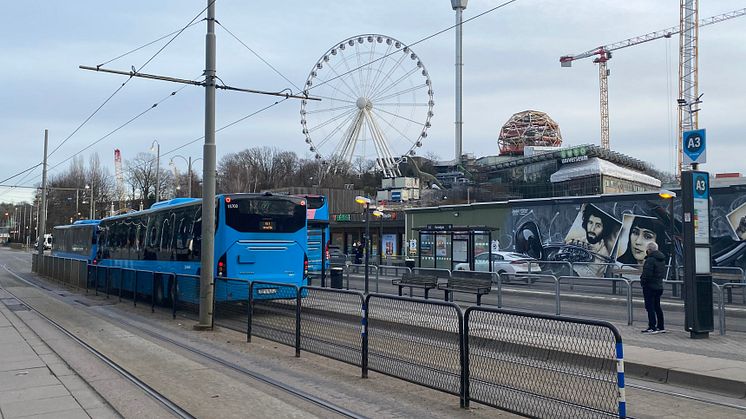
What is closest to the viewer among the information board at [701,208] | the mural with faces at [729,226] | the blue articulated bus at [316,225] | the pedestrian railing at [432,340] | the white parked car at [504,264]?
the pedestrian railing at [432,340]

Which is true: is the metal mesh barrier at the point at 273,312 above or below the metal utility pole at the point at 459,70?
below

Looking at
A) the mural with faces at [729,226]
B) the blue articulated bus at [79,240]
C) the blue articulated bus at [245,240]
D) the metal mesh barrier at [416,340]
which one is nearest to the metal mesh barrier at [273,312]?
the metal mesh barrier at [416,340]

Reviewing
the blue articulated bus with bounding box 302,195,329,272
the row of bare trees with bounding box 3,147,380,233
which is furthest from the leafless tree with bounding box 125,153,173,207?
the blue articulated bus with bounding box 302,195,329,272

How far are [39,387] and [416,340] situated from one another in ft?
16.5

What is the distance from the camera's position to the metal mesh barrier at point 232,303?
42.5 feet

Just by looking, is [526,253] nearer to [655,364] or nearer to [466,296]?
[466,296]

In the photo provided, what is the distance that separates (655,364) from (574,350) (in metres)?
4.10

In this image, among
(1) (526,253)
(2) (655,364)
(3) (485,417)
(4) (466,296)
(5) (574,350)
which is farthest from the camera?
(1) (526,253)

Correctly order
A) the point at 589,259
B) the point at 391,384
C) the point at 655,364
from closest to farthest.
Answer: the point at 391,384, the point at 655,364, the point at 589,259

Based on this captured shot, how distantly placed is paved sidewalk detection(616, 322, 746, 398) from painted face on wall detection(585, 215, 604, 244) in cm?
1940

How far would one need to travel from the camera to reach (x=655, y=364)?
31.4 feet

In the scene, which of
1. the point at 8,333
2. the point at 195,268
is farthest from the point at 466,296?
the point at 8,333

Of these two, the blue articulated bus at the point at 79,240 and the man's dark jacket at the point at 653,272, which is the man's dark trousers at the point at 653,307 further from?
the blue articulated bus at the point at 79,240

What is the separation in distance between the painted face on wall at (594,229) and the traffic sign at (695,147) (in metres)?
19.4
